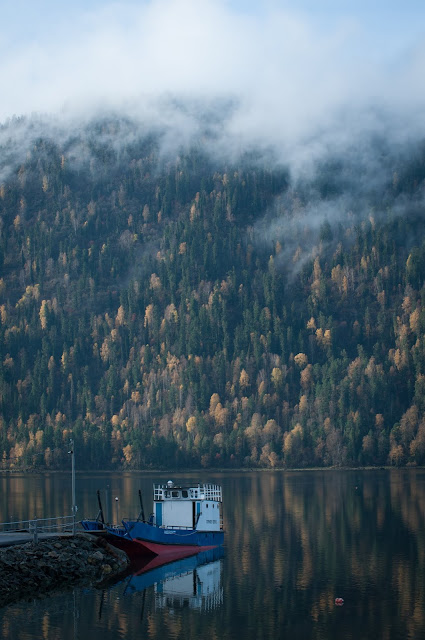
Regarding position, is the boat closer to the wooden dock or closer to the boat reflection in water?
the boat reflection in water

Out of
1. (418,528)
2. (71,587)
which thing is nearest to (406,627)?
(71,587)

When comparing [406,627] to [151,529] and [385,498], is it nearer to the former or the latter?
[151,529]

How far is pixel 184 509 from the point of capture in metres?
118

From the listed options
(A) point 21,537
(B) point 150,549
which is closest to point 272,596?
(B) point 150,549

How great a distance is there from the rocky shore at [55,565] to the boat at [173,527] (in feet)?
7.95

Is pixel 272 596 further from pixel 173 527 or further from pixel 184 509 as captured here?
pixel 184 509

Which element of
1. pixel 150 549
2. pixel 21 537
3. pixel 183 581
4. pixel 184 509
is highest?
pixel 184 509

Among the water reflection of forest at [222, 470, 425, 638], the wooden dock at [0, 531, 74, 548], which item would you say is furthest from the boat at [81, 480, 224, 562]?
the wooden dock at [0, 531, 74, 548]

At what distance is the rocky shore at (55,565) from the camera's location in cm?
8806

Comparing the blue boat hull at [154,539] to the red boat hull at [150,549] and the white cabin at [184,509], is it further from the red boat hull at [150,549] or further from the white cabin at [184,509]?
the white cabin at [184,509]

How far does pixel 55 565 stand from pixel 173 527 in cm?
2548

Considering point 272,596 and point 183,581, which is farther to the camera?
point 183,581

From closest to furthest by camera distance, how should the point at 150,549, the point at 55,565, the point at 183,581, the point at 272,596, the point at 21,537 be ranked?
1. the point at 272,596
2. the point at 55,565
3. the point at 183,581
4. the point at 21,537
5. the point at 150,549

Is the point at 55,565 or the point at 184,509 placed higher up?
the point at 184,509
